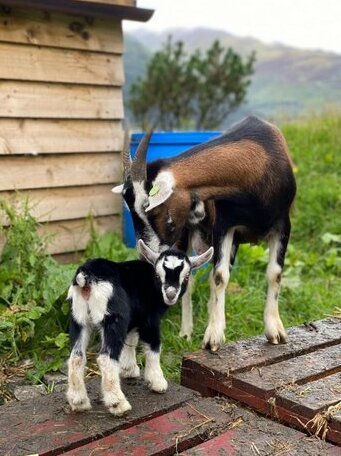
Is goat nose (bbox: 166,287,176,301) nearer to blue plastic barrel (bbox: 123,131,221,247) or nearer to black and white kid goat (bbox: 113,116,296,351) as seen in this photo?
black and white kid goat (bbox: 113,116,296,351)

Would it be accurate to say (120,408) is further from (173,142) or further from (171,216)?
(173,142)

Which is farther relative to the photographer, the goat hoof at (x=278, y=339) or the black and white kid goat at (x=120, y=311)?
the goat hoof at (x=278, y=339)

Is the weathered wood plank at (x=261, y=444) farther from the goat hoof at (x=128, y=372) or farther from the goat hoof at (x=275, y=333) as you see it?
the goat hoof at (x=275, y=333)

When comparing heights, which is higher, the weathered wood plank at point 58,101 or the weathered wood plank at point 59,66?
the weathered wood plank at point 59,66

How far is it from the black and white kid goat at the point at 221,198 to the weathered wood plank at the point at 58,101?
1857 millimetres

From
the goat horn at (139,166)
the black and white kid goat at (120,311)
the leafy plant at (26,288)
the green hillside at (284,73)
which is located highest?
the goat horn at (139,166)

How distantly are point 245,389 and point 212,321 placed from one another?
25.2 inches

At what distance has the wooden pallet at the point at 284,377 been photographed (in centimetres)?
286

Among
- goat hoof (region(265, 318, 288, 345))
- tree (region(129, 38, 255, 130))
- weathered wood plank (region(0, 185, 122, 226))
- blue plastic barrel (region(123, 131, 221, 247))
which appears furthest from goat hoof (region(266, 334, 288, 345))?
tree (region(129, 38, 255, 130))

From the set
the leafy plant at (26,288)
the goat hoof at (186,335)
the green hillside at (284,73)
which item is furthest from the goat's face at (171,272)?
the green hillside at (284,73)

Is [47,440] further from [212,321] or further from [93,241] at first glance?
[93,241]

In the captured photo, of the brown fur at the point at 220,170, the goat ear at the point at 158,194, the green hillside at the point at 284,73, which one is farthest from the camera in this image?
the green hillside at the point at 284,73

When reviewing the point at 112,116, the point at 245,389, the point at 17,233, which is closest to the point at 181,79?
the point at 112,116

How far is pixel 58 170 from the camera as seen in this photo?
541 cm
